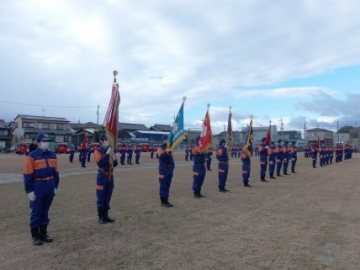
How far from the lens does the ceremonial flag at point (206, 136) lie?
38.0ft

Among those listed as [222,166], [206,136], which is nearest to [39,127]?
[222,166]

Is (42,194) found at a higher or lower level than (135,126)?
lower

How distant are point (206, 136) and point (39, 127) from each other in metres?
60.4

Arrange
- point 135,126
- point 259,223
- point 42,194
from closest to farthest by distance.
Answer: point 42,194 < point 259,223 < point 135,126

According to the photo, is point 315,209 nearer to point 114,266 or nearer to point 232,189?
point 232,189

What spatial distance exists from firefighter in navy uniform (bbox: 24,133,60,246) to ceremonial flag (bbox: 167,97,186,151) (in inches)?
163

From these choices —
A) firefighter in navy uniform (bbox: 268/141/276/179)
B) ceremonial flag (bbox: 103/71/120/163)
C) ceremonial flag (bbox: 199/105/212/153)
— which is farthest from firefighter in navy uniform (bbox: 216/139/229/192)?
ceremonial flag (bbox: 103/71/120/163)

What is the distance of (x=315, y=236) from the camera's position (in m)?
6.52

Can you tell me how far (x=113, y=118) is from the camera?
7.54 metres

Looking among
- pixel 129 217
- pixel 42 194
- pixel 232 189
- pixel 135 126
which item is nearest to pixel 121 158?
pixel 232 189

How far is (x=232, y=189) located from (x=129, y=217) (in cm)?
621

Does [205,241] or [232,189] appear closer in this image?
[205,241]

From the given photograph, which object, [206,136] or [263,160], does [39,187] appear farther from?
[263,160]

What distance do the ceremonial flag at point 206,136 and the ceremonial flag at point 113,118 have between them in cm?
452
